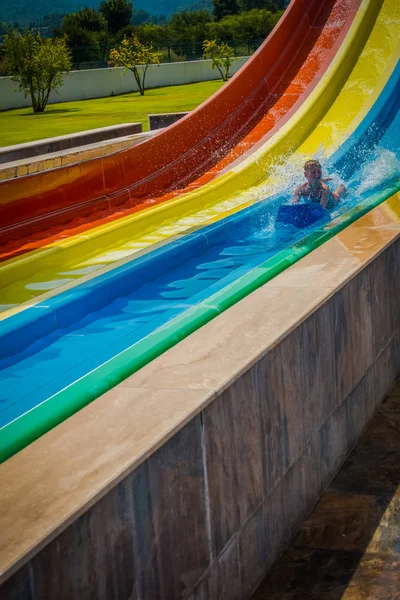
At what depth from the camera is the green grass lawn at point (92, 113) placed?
1616 cm

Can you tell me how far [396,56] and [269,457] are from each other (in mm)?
6433

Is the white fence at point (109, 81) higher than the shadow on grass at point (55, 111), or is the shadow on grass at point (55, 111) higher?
the white fence at point (109, 81)

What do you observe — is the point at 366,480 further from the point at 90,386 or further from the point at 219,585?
the point at 90,386

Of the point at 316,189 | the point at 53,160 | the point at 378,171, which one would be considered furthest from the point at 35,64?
the point at 316,189

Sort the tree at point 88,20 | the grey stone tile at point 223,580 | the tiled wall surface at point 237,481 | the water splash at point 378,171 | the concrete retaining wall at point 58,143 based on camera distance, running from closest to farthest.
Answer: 1. the tiled wall surface at point 237,481
2. the grey stone tile at point 223,580
3. the water splash at point 378,171
4. the concrete retaining wall at point 58,143
5. the tree at point 88,20

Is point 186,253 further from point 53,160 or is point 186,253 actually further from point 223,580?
point 223,580

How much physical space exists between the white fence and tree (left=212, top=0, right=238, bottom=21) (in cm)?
1806

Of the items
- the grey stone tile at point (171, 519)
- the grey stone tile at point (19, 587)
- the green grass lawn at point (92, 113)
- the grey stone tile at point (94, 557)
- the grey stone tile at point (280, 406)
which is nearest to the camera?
the grey stone tile at point (19, 587)

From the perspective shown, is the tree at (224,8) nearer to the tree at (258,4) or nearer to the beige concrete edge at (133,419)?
the tree at (258,4)

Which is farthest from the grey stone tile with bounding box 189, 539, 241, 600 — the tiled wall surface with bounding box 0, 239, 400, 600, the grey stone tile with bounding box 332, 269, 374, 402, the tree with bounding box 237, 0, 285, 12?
the tree with bounding box 237, 0, 285, 12

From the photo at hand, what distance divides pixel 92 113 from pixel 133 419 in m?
18.1

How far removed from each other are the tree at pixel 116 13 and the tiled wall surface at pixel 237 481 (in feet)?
134

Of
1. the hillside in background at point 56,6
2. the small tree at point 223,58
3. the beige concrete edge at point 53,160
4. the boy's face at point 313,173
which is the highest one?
the hillside in background at point 56,6

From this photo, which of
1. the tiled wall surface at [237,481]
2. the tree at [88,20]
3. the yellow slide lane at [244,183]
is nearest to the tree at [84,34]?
the tree at [88,20]
